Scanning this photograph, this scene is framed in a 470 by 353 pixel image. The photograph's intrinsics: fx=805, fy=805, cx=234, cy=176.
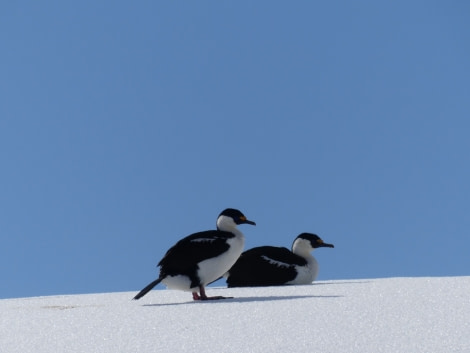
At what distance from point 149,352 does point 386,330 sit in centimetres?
199

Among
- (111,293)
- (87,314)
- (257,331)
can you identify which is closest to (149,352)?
(257,331)

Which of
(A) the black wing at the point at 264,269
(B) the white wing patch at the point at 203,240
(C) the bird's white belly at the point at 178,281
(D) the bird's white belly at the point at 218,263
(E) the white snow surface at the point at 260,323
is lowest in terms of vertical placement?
(E) the white snow surface at the point at 260,323

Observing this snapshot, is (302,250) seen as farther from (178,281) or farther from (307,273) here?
(178,281)

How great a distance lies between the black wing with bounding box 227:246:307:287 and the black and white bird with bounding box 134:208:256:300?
2502 mm

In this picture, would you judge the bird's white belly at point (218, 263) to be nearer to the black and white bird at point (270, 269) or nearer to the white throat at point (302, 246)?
the black and white bird at point (270, 269)

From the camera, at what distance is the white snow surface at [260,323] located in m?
6.25

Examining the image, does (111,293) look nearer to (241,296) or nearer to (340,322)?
(241,296)

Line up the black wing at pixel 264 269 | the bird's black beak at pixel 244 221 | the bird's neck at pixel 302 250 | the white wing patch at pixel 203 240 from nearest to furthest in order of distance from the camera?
the white wing patch at pixel 203 240, the bird's black beak at pixel 244 221, the black wing at pixel 264 269, the bird's neck at pixel 302 250

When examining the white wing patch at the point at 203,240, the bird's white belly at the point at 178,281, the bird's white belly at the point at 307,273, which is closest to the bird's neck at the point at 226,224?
the white wing patch at the point at 203,240

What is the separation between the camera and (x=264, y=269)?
12164 mm

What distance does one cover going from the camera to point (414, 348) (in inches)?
236

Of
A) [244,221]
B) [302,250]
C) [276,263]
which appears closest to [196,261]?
[244,221]

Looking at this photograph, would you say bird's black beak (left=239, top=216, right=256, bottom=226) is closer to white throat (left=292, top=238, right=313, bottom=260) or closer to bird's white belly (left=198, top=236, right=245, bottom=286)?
bird's white belly (left=198, top=236, right=245, bottom=286)

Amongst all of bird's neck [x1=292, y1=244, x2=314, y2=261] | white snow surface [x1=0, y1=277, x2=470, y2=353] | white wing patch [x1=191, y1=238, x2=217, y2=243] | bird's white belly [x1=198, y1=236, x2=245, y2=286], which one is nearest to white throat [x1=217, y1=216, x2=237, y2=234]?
bird's white belly [x1=198, y1=236, x2=245, y2=286]
